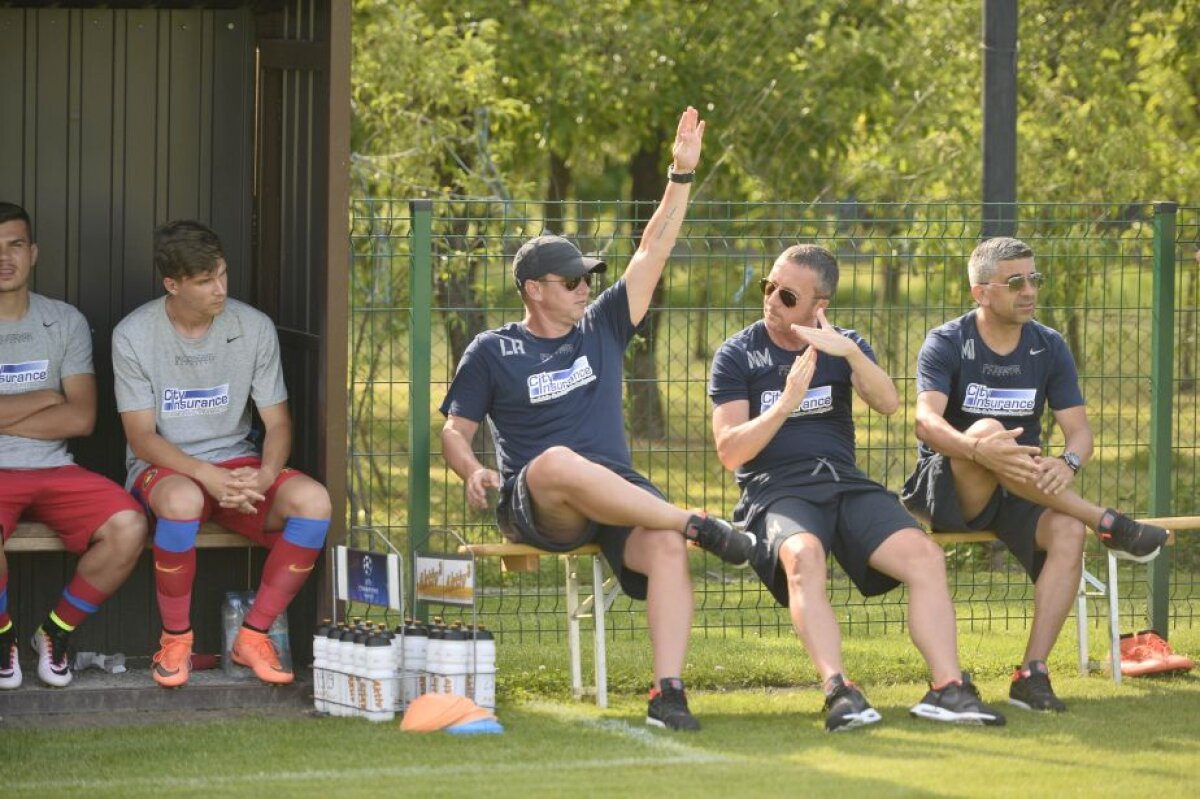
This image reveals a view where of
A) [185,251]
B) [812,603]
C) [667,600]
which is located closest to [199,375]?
[185,251]

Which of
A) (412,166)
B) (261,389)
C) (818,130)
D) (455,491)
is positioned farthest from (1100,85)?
(261,389)

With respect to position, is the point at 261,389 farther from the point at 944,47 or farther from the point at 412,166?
the point at 944,47

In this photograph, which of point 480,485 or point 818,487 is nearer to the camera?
Answer: point 480,485

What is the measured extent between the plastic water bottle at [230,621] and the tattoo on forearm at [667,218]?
1.85 m

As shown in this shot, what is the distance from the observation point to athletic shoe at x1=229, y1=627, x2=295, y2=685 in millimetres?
5855

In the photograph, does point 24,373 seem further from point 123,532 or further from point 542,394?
point 542,394

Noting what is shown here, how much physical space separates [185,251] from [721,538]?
1925 mm

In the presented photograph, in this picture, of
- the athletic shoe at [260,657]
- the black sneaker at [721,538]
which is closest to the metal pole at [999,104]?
the black sneaker at [721,538]

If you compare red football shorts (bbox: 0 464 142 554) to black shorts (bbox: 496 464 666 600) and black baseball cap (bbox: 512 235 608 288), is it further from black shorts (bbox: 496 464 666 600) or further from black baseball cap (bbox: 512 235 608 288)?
black baseball cap (bbox: 512 235 608 288)

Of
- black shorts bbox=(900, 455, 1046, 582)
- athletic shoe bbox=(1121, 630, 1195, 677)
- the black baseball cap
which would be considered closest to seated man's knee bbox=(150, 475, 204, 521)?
the black baseball cap

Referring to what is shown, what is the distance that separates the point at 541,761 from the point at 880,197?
30.3ft

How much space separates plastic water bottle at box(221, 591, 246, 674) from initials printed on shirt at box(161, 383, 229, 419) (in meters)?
0.65

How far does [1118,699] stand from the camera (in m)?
6.10

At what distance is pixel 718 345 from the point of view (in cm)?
776
